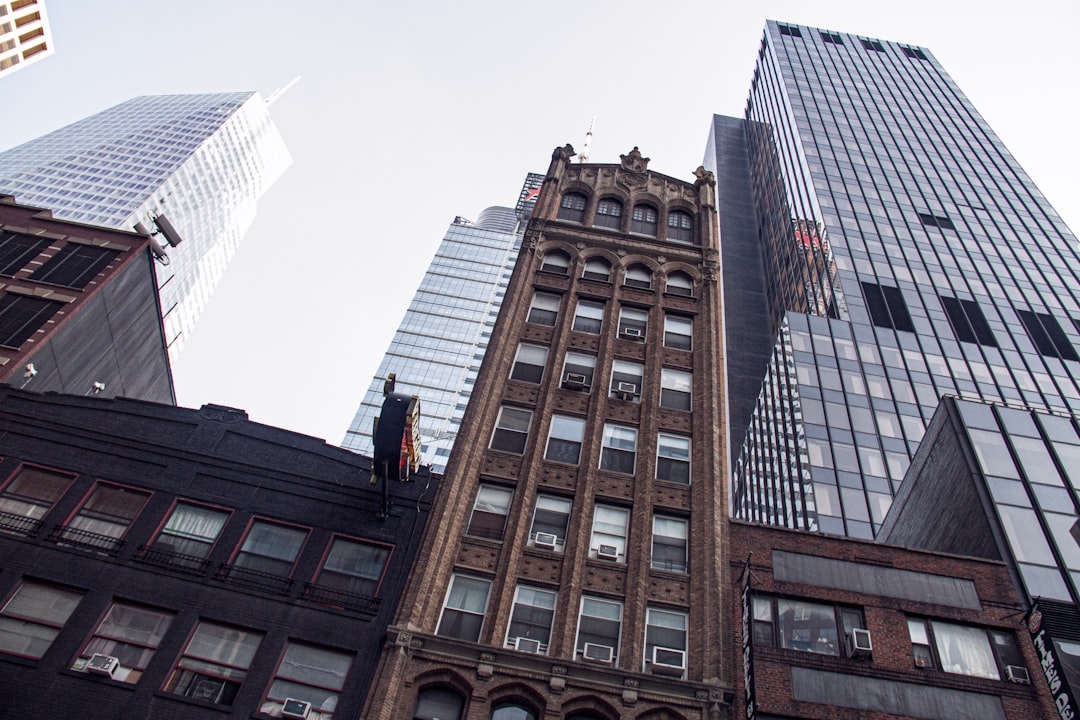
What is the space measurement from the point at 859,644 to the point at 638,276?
1821cm

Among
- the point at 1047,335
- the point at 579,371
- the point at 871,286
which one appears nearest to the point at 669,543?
the point at 579,371

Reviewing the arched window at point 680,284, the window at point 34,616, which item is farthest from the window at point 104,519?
the arched window at point 680,284

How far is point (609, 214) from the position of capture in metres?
37.6

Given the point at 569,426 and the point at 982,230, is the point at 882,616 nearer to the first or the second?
the point at 569,426

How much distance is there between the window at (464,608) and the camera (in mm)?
20891

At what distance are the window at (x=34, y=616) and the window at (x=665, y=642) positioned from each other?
15.8 m

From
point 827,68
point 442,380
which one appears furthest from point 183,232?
point 827,68

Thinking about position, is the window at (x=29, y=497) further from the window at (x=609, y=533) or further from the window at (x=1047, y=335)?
the window at (x=1047, y=335)

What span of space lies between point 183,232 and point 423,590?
529ft

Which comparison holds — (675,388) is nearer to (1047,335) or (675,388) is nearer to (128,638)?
(128,638)

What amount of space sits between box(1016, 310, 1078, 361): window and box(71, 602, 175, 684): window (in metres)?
72.8

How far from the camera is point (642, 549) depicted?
22859 mm

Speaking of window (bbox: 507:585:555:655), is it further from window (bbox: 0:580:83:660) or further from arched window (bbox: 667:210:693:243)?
arched window (bbox: 667:210:693:243)

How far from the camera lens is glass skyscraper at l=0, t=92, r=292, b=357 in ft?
503
